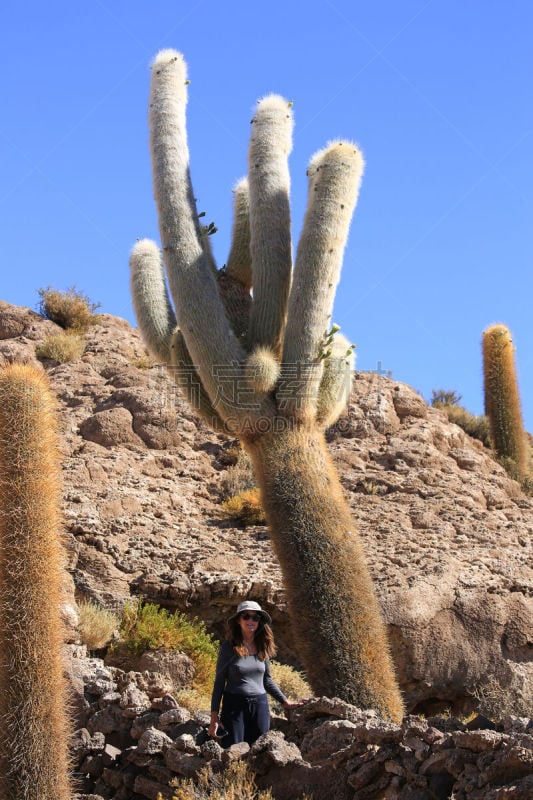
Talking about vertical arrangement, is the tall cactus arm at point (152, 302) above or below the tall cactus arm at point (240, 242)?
below

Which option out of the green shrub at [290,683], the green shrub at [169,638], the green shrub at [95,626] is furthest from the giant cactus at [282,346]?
the green shrub at [95,626]

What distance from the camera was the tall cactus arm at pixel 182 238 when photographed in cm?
926

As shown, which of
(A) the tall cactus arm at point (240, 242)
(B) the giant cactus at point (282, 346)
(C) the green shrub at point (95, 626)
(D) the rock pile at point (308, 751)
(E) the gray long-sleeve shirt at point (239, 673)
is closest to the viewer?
(D) the rock pile at point (308, 751)

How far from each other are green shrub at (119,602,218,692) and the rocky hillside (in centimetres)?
47

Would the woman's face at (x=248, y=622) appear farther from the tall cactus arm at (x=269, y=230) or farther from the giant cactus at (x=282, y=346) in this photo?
the tall cactus arm at (x=269, y=230)

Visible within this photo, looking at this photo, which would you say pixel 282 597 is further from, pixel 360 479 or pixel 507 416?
pixel 507 416

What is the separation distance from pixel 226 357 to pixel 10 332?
817 centimetres

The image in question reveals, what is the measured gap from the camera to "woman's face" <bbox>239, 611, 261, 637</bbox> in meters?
6.64

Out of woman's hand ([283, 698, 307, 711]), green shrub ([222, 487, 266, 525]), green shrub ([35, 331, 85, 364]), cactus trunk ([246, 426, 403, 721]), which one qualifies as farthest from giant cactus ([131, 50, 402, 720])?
green shrub ([35, 331, 85, 364])

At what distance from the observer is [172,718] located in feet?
23.0

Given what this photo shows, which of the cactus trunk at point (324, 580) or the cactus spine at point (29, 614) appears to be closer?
the cactus spine at point (29, 614)

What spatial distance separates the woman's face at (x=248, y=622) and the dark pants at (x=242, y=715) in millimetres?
454

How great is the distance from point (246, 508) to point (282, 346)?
3.39 meters

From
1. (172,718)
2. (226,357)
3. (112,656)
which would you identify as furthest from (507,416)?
(172,718)
